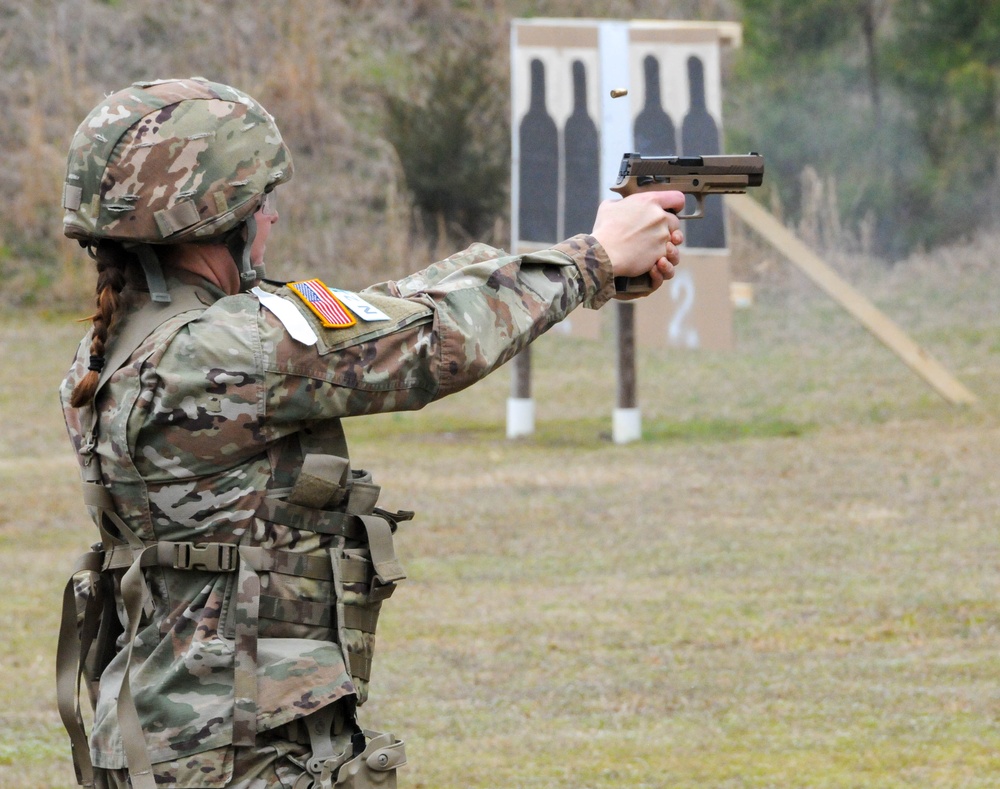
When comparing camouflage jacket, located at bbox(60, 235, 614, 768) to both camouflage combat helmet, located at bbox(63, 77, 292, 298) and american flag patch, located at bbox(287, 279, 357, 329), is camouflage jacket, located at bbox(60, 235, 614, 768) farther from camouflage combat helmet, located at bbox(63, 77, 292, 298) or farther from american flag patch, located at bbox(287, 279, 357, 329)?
camouflage combat helmet, located at bbox(63, 77, 292, 298)

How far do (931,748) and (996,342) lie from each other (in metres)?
11.2

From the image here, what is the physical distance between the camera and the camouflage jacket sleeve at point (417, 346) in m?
2.44

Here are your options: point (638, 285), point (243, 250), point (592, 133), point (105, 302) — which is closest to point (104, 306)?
point (105, 302)

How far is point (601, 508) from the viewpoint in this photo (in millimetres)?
9414

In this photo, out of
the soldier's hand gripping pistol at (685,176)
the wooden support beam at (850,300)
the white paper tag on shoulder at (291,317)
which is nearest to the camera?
the white paper tag on shoulder at (291,317)

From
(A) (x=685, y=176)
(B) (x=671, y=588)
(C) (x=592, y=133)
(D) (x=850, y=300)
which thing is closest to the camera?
(A) (x=685, y=176)

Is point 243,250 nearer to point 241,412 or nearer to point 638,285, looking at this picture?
point 241,412

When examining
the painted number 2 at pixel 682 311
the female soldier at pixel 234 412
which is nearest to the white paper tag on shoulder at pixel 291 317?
the female soldier at pixel 234 412

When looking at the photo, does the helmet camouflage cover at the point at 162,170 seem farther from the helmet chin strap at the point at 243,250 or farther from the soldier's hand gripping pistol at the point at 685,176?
the soldier's hand gripping pistol at the point at 685,176

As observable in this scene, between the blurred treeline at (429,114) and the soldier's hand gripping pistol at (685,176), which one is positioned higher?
the blurred treeline at (429,114)

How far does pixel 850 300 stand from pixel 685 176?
9.70 m

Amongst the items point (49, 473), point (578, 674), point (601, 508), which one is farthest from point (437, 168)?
point (578, 674)

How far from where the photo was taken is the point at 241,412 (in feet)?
8.05

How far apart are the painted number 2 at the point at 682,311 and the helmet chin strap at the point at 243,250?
9492mm
